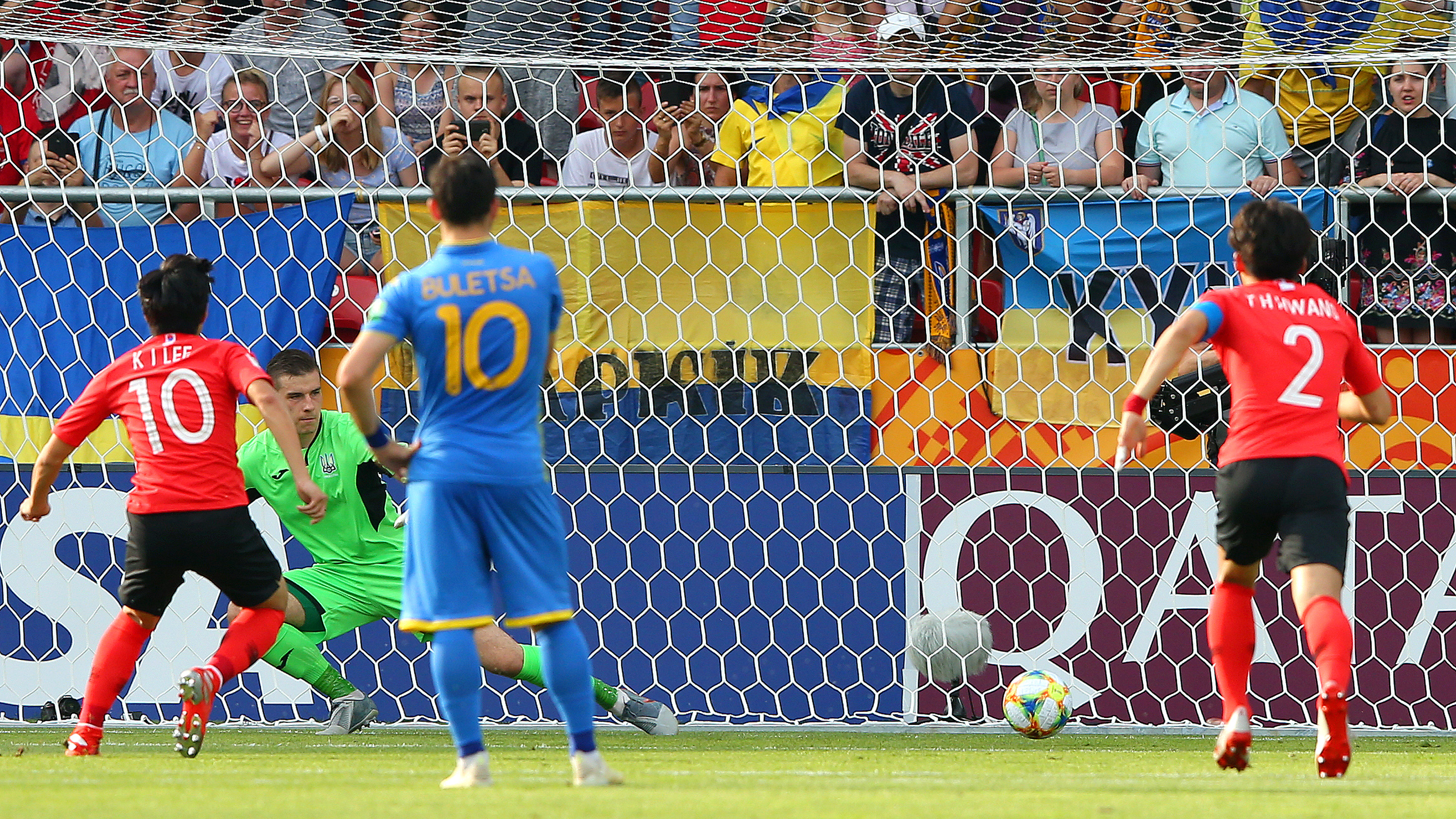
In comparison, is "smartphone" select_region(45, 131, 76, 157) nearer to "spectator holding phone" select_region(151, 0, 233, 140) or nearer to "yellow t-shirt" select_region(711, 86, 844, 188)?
"spectator holding phone" select_region(151, 0, 233, 140)

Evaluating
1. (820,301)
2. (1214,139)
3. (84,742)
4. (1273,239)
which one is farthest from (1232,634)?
(1214,139)

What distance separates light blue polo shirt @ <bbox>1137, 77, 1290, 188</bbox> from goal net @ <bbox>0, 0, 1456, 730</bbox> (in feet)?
0.05

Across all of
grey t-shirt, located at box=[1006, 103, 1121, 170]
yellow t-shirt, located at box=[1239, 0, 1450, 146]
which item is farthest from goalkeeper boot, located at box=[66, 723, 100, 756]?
yellow t-shirt, located at box=[1239, 0, 1450, 146]

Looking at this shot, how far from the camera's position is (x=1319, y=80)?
7.09 meters

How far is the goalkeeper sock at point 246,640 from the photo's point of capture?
4.77m

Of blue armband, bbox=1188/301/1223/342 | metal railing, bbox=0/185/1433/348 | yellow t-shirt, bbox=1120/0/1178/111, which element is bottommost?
blue armband, bbox=1188/301/1223/342

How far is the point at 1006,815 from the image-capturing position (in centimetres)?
305

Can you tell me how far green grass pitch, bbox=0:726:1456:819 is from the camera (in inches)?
123

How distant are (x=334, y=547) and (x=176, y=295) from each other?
1296 millimetres

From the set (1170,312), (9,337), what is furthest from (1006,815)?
(9,337)

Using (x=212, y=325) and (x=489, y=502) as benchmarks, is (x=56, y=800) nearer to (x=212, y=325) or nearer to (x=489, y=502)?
(x=489, y=502)

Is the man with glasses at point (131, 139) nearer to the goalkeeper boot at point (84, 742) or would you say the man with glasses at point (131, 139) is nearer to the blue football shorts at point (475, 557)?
the goalkeeper boot at point (84, 742)

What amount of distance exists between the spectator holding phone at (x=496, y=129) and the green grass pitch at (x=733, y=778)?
2536 millimetres

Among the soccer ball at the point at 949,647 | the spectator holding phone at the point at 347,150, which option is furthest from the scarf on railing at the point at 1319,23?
the spectator holding phone at the point at 347,150
